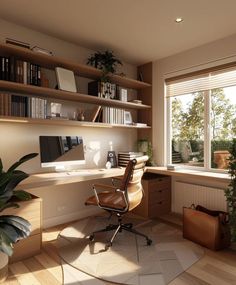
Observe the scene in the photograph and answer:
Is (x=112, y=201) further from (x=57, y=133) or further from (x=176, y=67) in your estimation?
(x=176, y=67)

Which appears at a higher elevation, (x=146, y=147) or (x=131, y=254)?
(x=146, y=147)

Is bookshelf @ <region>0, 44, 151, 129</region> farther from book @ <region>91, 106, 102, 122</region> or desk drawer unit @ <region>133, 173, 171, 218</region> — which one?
desk drawer unit @ <region>133, 173, 171, 218</region>

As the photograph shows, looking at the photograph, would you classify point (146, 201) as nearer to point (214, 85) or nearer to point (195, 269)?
point (195, 269)

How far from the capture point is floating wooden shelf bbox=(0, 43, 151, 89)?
2.39 metres

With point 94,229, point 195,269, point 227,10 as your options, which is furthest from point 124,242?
point 227,10

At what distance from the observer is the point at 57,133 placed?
3037 mm

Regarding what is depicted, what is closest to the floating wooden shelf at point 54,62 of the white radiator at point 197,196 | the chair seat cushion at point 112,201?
the chair seat cushion at point 112,201

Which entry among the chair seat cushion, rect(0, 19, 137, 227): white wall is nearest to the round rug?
rect(0, 19, 137, 227): white wall

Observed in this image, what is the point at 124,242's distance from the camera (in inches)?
101

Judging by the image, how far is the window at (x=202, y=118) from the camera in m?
3.07

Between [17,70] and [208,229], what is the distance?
2.66 metres

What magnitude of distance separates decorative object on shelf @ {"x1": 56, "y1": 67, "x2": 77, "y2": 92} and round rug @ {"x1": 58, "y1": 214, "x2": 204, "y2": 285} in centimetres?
179

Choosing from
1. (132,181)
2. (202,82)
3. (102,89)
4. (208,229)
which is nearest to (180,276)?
(208,229)

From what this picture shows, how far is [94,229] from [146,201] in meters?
0.88
